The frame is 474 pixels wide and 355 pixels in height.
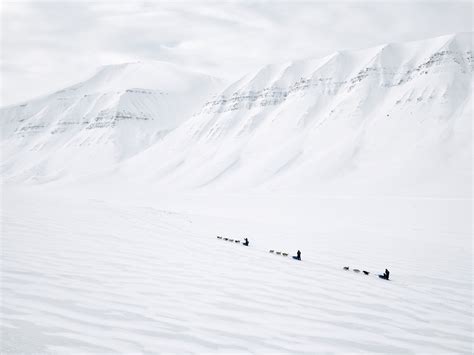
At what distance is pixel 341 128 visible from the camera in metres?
125

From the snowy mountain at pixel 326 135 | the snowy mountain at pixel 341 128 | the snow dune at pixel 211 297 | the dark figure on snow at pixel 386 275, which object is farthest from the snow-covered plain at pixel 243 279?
the snowy mountain at pixel 326 135

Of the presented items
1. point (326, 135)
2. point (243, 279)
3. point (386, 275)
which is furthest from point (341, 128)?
point (243, 279)

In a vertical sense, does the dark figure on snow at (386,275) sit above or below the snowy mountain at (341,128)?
below

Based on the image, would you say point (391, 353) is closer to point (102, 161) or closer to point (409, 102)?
point (409, 102)

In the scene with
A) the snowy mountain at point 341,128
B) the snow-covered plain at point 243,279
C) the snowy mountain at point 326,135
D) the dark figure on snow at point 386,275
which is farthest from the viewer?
the snowy mountain at point 326,135

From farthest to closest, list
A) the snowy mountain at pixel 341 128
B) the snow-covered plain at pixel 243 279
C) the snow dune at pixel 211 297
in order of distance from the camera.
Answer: the snowy mountain at pixel 341 128
the snow-covered plain at pixel 243 279
the snow dune at pixel 211 297

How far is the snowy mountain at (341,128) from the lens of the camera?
9619cm

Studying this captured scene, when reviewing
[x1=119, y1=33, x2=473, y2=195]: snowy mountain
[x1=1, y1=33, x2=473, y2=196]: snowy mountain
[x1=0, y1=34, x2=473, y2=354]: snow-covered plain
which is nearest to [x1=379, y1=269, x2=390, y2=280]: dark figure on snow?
[x1=0, y1=34, x2=473, y2=354]: snow-covered plain

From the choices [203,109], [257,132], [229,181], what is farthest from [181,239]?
[203,109]

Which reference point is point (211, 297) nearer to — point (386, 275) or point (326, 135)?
point (386, 275)

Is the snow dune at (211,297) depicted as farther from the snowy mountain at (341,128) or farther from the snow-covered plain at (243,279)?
the snowy mountain at (341,128)

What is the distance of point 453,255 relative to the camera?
24297 millimetres

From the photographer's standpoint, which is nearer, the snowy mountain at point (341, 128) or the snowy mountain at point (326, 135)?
the snowy mountain at point (341, 128)

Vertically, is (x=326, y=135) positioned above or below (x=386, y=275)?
above
